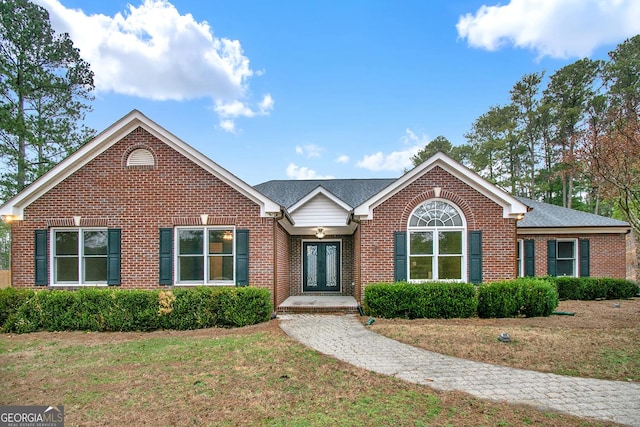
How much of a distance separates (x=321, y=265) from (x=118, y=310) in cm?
812

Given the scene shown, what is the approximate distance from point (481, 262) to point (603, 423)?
719 cm

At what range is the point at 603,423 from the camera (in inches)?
154

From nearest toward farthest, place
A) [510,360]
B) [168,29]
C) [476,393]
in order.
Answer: [476,393] < [510,360] < [168,29]

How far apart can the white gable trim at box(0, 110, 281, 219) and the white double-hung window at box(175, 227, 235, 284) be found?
1.37m

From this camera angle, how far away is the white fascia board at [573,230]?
15.6m

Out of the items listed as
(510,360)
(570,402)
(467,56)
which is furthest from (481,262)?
(467,56)

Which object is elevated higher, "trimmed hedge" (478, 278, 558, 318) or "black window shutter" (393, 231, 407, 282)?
"black window shutter" (393, 231, 407, 282)

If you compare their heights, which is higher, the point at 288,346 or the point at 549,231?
the point at 549,231

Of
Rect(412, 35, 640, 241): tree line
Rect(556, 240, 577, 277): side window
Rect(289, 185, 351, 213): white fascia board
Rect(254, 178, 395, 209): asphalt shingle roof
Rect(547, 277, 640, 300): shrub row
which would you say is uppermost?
Rect(412, 35, 640, 241): tree line

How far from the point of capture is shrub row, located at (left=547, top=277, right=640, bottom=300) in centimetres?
1487

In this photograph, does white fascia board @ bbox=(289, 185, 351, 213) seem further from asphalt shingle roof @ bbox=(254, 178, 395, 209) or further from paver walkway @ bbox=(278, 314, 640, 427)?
paver walkway @ bbox=(278, 314, 640, 427)

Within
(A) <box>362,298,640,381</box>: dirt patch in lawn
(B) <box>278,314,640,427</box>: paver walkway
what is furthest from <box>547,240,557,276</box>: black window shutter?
(B) <box>278,314,640,427</box>: paver walkway

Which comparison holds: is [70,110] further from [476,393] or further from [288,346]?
[476,393]

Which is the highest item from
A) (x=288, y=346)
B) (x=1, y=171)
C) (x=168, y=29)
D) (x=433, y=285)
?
(x=168, y=29)
